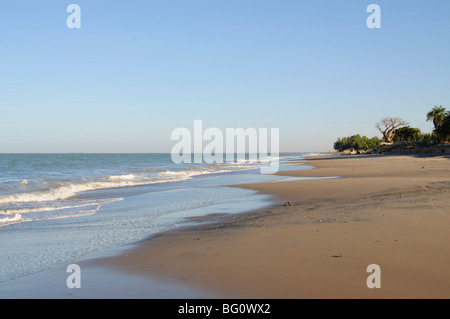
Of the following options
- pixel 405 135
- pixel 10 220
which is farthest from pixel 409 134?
pixel 10 220

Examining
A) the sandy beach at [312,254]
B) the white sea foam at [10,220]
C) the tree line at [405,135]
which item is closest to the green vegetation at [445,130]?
the tree line at [405,135]

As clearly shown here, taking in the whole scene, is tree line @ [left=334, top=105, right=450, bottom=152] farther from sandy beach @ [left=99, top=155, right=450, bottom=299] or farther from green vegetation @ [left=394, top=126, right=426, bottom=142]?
sandy beach @ [left=99, top=155, right=450, bottom=299]

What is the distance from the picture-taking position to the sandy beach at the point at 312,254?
455 centimetres

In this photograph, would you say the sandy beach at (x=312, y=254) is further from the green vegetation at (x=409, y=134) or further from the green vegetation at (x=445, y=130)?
the green vegetation at (x=409, y=134)

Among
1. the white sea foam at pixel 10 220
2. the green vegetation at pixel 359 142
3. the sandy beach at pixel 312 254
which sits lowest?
the white sea foam at pixel 10 220

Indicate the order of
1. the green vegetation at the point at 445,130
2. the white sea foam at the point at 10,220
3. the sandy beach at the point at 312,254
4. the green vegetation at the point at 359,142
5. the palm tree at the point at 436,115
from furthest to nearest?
1. the green vegetation at the point at 359,142
2. the palm tree at the point at 436,115
3. the green vegetation at the point at 445,130
4. the white sea foam at the point at 10,220
5. the sandy beach at the point at 312,254

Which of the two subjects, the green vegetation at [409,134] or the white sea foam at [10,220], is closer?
the white sea foam at [10,220]

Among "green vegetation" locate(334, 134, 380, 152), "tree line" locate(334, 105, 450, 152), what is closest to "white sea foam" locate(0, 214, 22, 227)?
"tree line" locate(334, 105, 450, 152)

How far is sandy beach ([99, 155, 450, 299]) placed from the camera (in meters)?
4.55

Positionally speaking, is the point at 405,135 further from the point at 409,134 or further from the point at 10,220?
the point at 10,220

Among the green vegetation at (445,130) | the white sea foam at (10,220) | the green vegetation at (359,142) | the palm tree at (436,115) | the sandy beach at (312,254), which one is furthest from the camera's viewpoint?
the green vegetation at (359,142)
